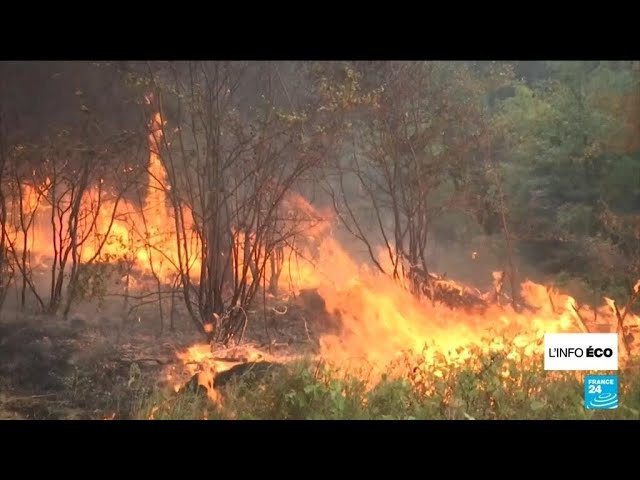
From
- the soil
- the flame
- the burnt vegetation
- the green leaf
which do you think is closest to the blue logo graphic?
the green leaf

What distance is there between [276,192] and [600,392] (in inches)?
83.0

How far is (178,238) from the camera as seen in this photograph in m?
3.59

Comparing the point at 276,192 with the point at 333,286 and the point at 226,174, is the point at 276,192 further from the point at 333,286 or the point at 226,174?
the point at 333,286

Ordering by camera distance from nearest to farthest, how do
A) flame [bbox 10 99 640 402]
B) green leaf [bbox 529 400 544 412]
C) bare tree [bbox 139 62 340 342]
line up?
1. green leaf [bbox 529 400 544 412]
2. flame [bbox 10 99 640 402]
3. bare tree [bbox 139 62 340 342]

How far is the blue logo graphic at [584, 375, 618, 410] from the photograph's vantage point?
3.04m

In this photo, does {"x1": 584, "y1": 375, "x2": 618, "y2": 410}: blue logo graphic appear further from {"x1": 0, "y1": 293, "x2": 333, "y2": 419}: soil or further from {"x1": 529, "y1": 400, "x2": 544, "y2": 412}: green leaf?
{"x1": 0, "y1": 293, "x2": 333, "y2": 419}: soil

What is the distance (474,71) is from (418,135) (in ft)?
1.70

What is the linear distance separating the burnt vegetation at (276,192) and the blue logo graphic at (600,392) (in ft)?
1.97


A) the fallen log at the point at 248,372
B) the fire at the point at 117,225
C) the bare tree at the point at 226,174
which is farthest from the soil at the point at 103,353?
the fire at the point at 117,225

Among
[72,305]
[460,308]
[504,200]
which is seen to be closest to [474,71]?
[504,200]

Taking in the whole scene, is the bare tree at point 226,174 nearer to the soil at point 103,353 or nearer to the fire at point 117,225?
the fire at point 117,225

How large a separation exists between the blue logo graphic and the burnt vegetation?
0.60 meters

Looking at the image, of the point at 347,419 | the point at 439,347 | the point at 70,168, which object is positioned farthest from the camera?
the point at 70,168
